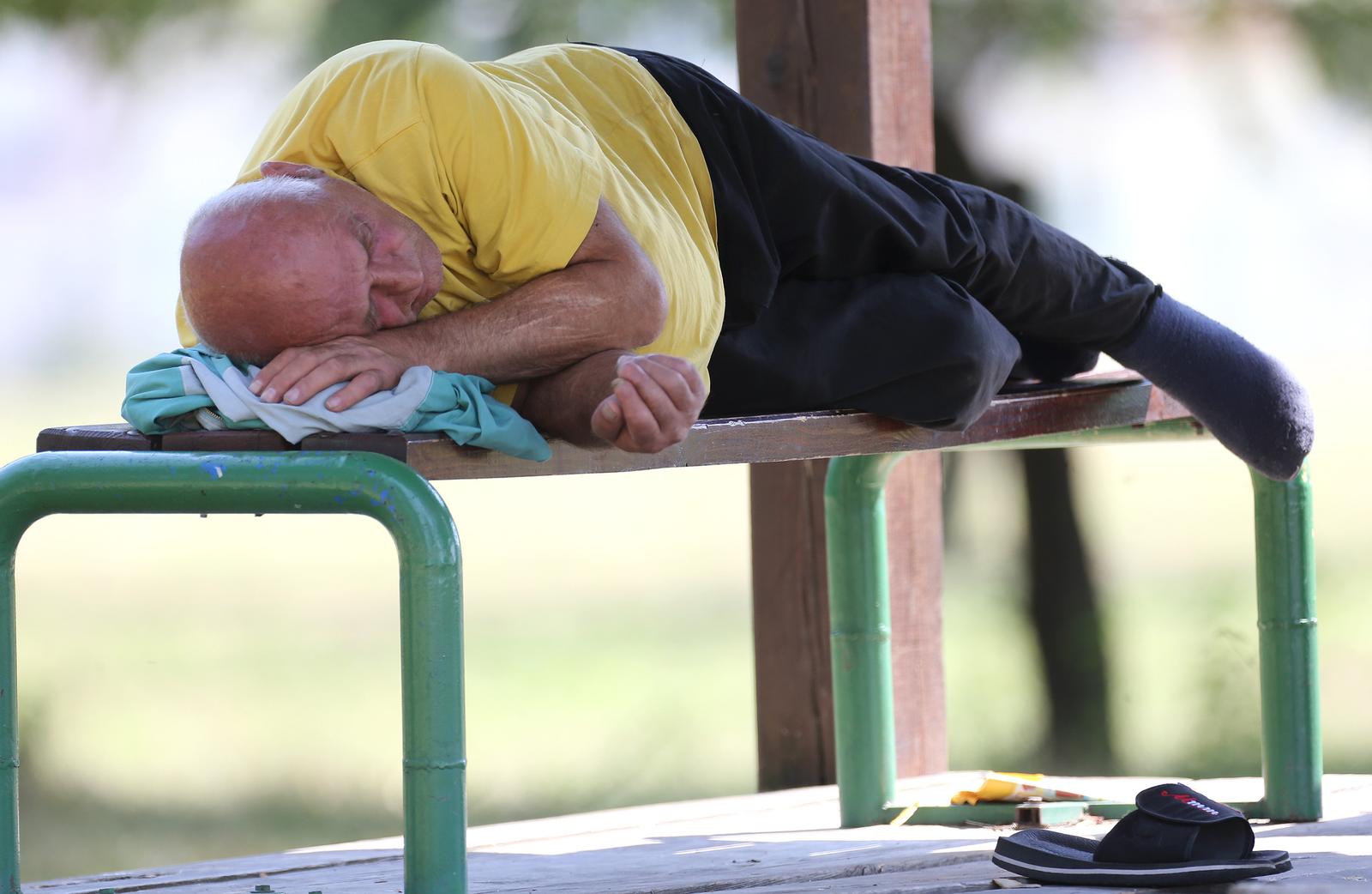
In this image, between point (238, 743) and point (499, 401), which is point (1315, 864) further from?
point (238, 743)

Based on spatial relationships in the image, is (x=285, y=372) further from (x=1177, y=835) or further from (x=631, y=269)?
(x=1177, y=835)

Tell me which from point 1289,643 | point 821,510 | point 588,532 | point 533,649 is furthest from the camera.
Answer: point 533,649

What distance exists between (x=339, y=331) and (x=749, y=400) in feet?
1.64

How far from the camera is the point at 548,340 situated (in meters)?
1.45

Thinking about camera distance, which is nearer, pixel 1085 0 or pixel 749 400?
pixel 749 400

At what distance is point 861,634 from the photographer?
2184 millimetres

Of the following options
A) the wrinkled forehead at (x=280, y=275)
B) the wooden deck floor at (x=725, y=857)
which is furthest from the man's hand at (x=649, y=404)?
the wooden deck floor at (x=725, y=857)

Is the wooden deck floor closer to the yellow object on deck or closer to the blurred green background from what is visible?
the yellow object on deck

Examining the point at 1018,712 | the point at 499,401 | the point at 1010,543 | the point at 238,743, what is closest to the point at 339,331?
the point at 499,401

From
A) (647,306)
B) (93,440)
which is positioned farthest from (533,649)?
(93,440)

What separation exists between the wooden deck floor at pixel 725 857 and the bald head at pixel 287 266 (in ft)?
2.07

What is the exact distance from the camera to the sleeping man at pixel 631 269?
1.35 metres

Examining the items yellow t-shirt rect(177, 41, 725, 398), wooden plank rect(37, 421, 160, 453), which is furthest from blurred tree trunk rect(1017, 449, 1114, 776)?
wooden plank rect(37, 421, 160, 453)

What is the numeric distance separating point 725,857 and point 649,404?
0.81 m
